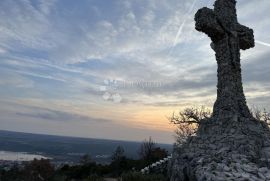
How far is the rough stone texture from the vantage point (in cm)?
912

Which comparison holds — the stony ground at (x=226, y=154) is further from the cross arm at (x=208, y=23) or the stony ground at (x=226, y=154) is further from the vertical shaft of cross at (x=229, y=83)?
the cross arm at (x=208, y=23)

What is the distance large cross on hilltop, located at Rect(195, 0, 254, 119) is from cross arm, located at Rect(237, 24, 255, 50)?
0.09 meters

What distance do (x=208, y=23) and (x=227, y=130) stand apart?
3.14m

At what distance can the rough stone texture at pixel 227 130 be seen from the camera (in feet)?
29.9

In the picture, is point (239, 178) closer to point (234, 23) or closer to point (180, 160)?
point (180, 160)

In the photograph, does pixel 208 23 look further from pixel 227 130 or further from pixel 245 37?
pixel 227 130

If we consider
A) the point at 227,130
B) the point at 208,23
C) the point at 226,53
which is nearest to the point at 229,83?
the point at 226,53

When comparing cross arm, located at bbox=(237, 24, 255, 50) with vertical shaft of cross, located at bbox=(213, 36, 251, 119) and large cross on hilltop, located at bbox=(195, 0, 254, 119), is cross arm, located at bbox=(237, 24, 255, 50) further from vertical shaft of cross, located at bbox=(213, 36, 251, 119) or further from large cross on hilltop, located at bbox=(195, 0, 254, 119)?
vertical shaft of cross, located at bbox=(213, 36, 251, 119)

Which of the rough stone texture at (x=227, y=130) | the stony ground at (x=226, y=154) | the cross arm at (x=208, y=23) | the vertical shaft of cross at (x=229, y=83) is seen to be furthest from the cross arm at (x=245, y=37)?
the stony ground at (x=226, y=154)

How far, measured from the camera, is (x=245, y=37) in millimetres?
12664

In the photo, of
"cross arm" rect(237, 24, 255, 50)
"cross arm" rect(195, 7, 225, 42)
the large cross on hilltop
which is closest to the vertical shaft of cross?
the large cross on hilltop

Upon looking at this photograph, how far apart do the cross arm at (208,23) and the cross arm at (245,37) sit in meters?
0.91

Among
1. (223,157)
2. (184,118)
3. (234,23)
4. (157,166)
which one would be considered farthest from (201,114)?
(223,157)

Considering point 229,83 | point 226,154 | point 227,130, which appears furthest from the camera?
point 229,83
